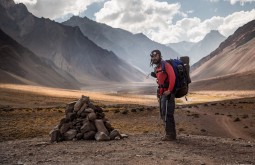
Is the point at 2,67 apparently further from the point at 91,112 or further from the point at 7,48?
the point at 91,112

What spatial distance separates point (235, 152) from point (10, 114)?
845 inches

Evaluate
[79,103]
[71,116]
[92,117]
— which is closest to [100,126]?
[92,117]

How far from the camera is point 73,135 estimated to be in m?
14.2

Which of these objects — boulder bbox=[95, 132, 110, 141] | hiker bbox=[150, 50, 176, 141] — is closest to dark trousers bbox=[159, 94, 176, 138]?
hiker bbox=[150, 50, 176, 141]

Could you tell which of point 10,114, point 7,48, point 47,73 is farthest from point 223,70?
point 10,114

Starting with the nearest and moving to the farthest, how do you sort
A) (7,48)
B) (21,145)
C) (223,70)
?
(21,145), (7,48), (223,70)

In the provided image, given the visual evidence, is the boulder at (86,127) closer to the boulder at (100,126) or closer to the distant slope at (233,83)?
the boulder at (100,126)

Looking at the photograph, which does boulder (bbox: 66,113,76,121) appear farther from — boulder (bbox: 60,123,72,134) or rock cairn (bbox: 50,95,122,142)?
boulder (bbox: 60,123,72,134)

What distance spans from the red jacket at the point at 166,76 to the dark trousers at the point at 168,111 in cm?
31

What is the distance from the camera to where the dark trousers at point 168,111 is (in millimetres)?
12797

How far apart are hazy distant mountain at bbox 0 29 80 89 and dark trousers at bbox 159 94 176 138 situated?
393 feet

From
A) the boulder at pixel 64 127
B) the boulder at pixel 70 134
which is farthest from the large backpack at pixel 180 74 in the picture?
the boulder at pixel 64 127

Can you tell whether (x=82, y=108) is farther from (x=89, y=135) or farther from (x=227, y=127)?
(x=227, y=127)

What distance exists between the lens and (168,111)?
12.8m
